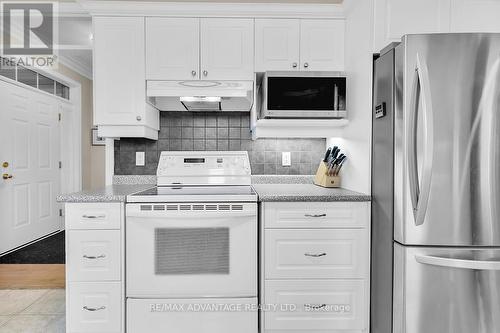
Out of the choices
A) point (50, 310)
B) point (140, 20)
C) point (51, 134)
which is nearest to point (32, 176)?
point (51, 134)

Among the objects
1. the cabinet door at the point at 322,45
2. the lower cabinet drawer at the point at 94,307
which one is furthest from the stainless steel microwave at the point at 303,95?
the lower cabinet drawer at the point at 94,307

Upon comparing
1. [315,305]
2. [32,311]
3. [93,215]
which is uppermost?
[93,215]

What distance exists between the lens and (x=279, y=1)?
2.39m

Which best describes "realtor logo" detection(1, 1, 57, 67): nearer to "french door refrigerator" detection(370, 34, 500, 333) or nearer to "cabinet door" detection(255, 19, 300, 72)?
"cabinet door" detection(255, 19, 300, 72)

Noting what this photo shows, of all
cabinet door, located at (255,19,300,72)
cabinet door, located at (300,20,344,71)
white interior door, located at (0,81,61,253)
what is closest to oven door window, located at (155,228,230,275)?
cabinet door, located at (255,19,300,72)

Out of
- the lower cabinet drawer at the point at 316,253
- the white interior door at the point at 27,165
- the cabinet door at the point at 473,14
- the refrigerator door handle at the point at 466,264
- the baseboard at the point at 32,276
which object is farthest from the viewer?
the white interior door at the point at 27,165

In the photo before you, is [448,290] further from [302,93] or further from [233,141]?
[233,141]

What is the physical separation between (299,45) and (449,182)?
4.66 ft

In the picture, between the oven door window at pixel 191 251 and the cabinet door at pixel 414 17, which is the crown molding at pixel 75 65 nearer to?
the oven door window at pixel 191 251

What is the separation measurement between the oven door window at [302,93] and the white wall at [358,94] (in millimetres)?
137

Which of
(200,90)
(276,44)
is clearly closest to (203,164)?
(200,90)

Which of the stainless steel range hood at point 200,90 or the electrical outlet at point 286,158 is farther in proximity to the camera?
the electrical outlet at point 286,158

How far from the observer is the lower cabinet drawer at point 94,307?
1.96 meters

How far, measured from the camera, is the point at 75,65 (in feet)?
15.2
